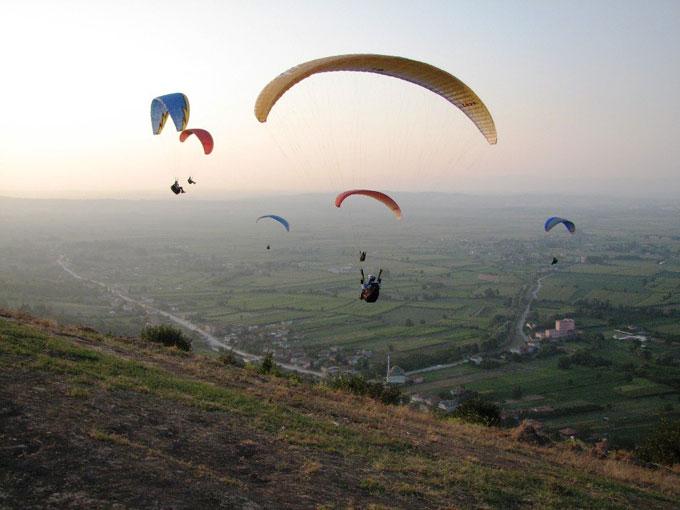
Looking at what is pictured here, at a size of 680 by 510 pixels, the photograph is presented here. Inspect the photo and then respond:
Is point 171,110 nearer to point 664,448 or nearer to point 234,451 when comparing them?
point 234,451

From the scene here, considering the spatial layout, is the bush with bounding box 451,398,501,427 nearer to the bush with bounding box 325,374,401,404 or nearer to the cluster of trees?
the bush with bounding box 325,374,401,404

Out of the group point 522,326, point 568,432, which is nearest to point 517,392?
point 568,432

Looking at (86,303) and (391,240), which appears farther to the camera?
(391,240)

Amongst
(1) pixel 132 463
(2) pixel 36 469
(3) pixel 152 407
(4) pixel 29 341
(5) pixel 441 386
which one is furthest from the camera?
(5) pixel 441 386

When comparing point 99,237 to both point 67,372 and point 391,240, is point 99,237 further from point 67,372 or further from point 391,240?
point 67,372

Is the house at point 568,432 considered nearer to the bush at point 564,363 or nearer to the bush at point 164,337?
the bush at point 564,363

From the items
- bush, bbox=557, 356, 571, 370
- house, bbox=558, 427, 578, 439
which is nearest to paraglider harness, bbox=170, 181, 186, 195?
house, bbox=558, 427, 578, 439

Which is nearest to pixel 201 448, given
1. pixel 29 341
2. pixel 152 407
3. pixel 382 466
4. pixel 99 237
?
pixel 152 407
